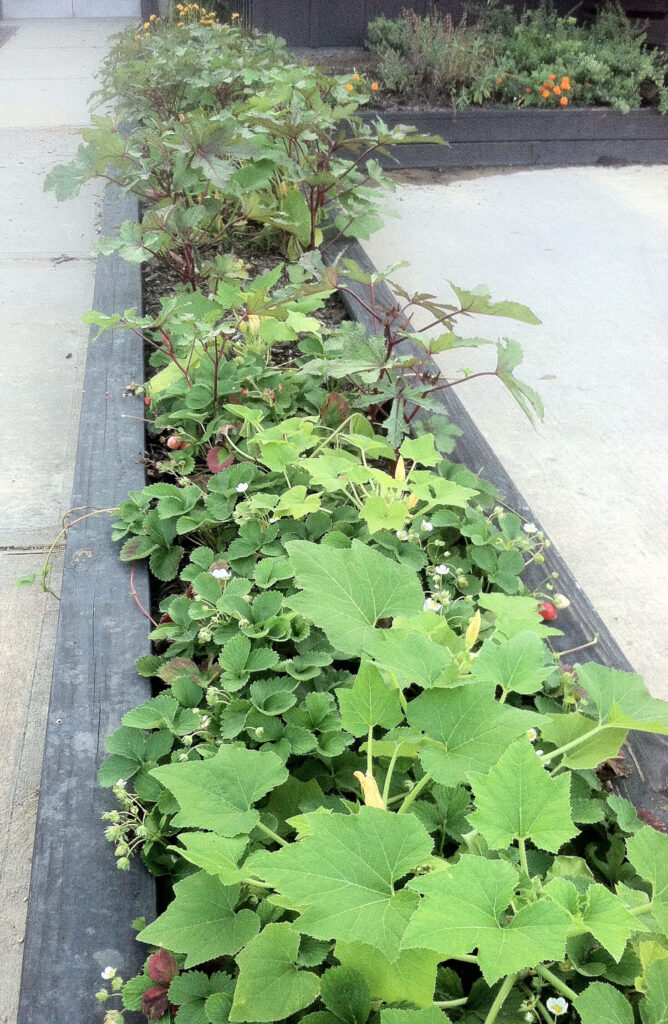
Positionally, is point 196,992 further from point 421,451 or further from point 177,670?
point 421,451

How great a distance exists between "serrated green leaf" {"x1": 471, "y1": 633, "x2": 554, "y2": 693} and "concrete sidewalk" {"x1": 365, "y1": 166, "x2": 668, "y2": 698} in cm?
94

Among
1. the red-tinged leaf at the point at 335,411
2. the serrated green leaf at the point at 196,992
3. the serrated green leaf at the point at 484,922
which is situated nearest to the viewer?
the serrated green leaf at the point at 484,922

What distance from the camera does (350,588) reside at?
1122 millimetres

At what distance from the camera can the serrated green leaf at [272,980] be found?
2.64 ft

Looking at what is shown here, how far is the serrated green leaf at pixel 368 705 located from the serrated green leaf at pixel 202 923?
A: 237 millimetres

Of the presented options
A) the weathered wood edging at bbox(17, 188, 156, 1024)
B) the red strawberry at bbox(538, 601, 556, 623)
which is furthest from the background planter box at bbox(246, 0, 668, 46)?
the red strawberry at bbox(538, 601, 556, 623)

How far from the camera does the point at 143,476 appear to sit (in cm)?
190

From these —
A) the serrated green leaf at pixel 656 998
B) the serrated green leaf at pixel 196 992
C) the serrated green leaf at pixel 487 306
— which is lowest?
the serrated green leaf at pixel 196 992

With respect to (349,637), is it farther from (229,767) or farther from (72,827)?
(72,827)

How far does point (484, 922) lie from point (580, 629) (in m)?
0.95

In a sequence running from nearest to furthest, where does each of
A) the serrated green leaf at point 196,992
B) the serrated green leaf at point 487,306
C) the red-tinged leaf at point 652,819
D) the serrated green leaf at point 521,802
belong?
the serrated green leaf at point 521,802 < the serrated green leaf at point 196,992 < the red-tinged leaf at point 652,819 < the serrated green leaf at point 487,306

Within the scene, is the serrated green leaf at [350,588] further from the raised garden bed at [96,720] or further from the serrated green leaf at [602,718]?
the raised garden bed at [96,720]

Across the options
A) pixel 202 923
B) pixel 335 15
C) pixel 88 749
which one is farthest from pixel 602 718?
pixel 335 15

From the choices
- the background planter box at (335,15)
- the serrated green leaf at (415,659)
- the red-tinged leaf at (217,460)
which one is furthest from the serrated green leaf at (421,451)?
the background planter box at (335,15)
